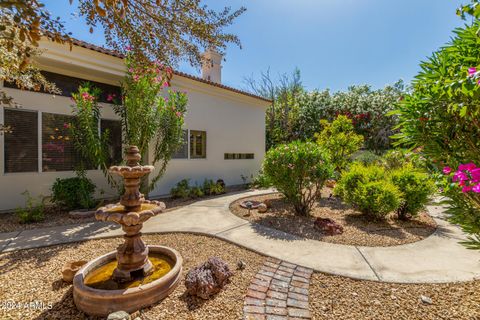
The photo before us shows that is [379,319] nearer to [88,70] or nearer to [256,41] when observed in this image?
[88,70]

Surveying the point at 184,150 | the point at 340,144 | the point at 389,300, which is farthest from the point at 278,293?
the point at 340,144

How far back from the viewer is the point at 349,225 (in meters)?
5.19

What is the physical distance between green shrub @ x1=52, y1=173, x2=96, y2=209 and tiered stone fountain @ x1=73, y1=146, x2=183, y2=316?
3902 mm

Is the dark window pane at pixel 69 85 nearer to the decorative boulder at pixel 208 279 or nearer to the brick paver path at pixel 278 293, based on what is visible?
the decorative boulder at pixel 208 279

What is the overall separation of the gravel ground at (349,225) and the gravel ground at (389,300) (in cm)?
135

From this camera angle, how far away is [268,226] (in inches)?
202

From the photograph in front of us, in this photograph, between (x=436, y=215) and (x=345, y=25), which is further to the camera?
(x=345, y=25)

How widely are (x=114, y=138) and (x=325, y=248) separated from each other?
735cm

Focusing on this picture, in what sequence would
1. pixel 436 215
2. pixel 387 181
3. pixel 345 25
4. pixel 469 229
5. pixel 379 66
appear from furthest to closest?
pixel 379 66, pixel 345 25, pixel 436 215, pixel 387 181, pixel 469 229

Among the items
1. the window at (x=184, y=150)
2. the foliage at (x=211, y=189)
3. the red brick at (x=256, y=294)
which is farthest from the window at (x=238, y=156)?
the red brick at (x=256, y=294)

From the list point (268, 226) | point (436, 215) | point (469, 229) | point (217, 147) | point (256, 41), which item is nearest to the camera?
point (469, 229)

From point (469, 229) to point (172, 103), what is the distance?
23.2ft

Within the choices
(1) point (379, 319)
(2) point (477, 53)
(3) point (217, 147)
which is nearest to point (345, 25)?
(3) point (217, 147)

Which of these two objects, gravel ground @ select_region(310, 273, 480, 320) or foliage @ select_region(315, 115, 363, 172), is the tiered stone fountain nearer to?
gravel ground @ select_region(310, 273, 480, 320)
